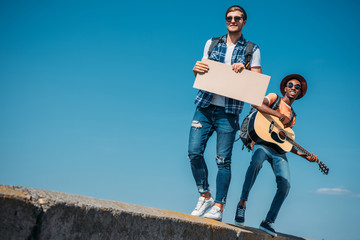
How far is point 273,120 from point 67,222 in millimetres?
3575

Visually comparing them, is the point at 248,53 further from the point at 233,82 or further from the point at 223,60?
the point at 233,82

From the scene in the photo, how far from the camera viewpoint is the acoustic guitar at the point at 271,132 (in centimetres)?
488

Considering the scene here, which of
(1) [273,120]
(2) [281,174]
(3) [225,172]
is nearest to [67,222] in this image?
(3) [225,172]

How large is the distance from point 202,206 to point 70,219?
2010mm

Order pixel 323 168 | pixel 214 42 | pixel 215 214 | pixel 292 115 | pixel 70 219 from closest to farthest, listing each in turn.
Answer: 1. pixel 70 219
2. pixel 215 214
3. pixel 214 42
4. pixel 292 115
5. pixel 323 168

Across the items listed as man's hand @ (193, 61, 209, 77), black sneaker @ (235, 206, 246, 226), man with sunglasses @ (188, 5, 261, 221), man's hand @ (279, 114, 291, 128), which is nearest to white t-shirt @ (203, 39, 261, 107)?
man with sunglasses @ (188, 5, 261, 221)

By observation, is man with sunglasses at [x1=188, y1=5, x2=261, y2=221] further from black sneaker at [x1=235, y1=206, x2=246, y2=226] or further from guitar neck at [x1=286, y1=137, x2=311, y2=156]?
guitar neck at [x1=286, y1=137, x2=311, y2=156]

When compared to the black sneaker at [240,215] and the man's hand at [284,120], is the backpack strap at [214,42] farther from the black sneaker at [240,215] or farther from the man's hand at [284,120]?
the black sneaker at [240,215]

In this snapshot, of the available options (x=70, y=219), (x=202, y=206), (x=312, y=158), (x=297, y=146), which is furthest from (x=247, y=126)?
(x=70, y=219)

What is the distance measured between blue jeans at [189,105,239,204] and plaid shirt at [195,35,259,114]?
0.07 meters

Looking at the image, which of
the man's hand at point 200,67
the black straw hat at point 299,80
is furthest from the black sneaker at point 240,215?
the black straw hat at point 299,80

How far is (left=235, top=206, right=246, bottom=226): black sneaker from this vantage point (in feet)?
14.8

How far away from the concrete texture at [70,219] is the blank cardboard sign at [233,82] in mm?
1390

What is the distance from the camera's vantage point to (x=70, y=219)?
2174mm
